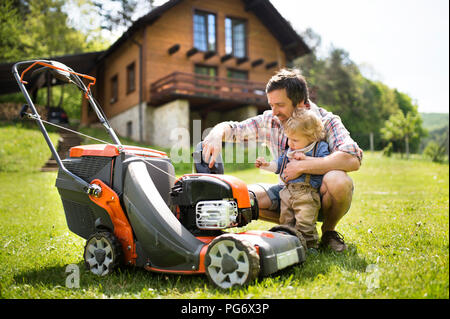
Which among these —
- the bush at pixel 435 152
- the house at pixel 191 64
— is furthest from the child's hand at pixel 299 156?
the bush at pixel 435 152

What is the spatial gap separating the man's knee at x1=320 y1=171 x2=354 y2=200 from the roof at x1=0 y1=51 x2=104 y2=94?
10031 millimetres

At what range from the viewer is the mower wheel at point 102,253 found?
105 inches

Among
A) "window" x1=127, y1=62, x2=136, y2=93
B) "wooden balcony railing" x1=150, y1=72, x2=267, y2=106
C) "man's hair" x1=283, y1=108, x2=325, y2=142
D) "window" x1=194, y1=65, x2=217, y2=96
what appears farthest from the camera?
"window" x1=127, y1=62, x2=136, y2=93

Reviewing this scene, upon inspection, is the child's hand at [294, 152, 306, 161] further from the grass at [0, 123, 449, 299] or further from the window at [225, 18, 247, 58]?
the window at [225, 18, 247, 58]

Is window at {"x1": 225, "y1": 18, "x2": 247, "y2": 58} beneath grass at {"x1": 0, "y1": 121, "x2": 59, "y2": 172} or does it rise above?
above

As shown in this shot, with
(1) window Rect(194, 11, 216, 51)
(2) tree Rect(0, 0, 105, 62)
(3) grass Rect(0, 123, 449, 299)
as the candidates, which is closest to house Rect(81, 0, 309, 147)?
(1) window Rect(194, 11, 216, 51)

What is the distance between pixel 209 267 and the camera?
91.4 inches

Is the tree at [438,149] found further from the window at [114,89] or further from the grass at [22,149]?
the grass at [22,149]

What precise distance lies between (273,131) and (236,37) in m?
16.5

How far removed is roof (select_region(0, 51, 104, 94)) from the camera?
11312 millimetres

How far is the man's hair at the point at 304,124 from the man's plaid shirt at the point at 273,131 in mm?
189

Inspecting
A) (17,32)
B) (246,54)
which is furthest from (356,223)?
(17,32)

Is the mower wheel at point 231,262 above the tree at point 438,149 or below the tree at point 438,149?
below

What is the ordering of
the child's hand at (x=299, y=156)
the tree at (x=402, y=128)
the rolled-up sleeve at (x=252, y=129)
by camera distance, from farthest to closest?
1. the tree at (x=402, y=128)
2. the rolled-up sleeve at (x=252, y=129)
3. the child's hand at (x=299, y=156)
